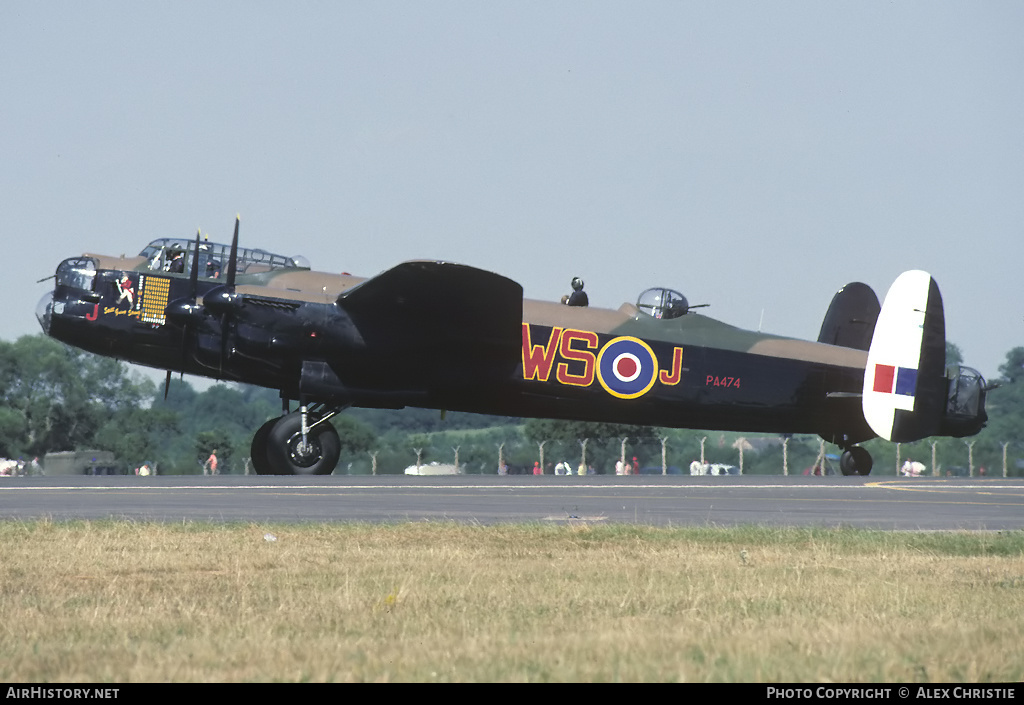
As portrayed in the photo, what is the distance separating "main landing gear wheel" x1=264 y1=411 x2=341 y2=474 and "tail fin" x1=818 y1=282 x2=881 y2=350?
51.2 feet

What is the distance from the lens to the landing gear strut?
2367cm

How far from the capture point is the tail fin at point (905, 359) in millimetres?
27312

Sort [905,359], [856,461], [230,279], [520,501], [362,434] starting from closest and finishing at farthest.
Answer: [520,501] < [230,279] < [905,359] < [856,461] < [362,434]

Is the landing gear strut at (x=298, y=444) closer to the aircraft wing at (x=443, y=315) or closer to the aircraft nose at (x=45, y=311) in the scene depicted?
the aircraft wing at (x=443, y=315)

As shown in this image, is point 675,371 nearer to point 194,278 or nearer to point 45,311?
point 194,278

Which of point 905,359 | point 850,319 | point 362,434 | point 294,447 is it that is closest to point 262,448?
point 294,447

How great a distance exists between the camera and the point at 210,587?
9102mm

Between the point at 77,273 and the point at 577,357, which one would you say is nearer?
the point at 77,273

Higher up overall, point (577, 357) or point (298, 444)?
point (577, 357)

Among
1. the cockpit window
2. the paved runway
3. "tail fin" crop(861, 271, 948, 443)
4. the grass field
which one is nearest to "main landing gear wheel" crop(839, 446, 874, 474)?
"tail fin" crop(861, 271, 948, 443)

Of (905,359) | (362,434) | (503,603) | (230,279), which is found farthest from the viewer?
(362,434)

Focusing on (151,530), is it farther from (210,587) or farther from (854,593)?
(854,593)

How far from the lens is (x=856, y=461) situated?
31125mm

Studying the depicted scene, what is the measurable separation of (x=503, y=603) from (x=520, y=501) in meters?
9.88
